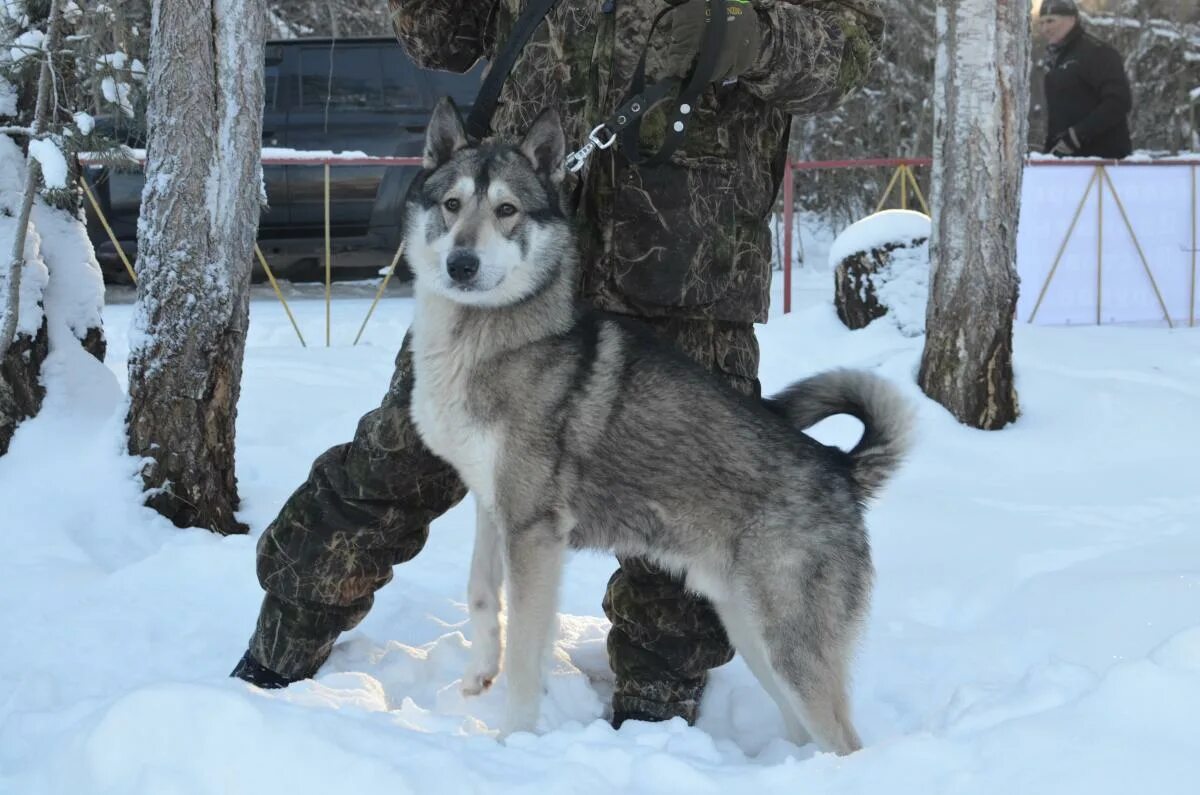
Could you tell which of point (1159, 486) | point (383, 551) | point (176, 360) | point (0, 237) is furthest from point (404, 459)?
point (1159, 486)

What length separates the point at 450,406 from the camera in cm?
253

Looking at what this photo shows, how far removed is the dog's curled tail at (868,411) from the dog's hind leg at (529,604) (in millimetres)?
599

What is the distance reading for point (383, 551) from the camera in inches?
111

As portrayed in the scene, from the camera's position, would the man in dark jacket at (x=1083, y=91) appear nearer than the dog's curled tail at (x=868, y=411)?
No

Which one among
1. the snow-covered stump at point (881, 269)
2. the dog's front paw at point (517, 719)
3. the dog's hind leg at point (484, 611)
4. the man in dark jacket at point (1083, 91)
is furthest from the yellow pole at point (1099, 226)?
the dog's front paw at point (517, 719)

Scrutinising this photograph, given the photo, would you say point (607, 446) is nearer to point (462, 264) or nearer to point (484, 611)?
point (462, 264)

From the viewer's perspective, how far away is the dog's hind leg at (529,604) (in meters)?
2.48

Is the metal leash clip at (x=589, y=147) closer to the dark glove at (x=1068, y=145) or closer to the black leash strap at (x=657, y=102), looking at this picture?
the black leash strap at (x=657, y=102)

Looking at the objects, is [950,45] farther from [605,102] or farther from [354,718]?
[354,718]

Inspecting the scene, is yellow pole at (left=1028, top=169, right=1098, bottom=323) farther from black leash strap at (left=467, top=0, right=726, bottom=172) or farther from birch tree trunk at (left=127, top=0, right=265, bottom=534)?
black leash strap at (left=467, top=0, right=726, bottom=172)

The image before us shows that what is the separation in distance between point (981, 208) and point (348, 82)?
5.07m

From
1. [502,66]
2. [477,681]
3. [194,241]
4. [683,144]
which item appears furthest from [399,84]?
[477,681]

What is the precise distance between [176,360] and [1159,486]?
3.60m

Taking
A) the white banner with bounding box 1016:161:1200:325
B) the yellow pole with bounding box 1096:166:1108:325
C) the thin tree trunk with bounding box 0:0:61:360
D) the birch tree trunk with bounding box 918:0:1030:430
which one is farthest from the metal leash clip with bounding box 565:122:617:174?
the yellow pole with bounding box 1096:166:1108:325
